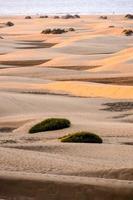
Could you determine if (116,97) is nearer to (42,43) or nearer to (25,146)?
(25,146)

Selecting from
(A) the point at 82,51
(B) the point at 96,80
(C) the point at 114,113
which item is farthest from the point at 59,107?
(A) the point at 82,51

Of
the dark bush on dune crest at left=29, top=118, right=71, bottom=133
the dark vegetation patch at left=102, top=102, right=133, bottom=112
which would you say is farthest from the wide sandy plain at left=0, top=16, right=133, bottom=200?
the dark bush on dune crest at left=29, top=118, right=71, bottom=133

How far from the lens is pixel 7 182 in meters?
7.46

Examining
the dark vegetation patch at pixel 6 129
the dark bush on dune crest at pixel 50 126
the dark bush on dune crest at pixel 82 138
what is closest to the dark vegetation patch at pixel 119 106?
the dark vegetation patch at pixel 6 129

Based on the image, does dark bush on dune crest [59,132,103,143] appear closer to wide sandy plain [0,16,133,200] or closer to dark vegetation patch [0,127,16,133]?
wide sandy plain [0,16,133,200]

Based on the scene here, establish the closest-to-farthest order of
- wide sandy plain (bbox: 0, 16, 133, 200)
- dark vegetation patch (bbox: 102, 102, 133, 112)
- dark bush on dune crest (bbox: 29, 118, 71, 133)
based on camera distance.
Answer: wide sandy plain (bbox: 0, 16, 133, 200)
dark bush on dune crest (bbox: 29, 118, 71, 133)
dark vegetation patch (bbox: 102, 102, 133, 112)

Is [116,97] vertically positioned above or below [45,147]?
below

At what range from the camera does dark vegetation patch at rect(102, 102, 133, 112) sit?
70.4ft

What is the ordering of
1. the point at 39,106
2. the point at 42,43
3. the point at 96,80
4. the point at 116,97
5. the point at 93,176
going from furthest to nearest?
the point at 42,43, the point at 96,80, the point at 116,97, the point at 39,106, the point at 93,176

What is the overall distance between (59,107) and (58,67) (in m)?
14.4

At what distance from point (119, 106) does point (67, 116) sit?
3.00m

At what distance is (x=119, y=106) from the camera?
874 inches

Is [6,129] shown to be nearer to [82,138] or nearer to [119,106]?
[82,138]

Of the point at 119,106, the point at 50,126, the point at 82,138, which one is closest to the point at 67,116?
the point at 119,106
